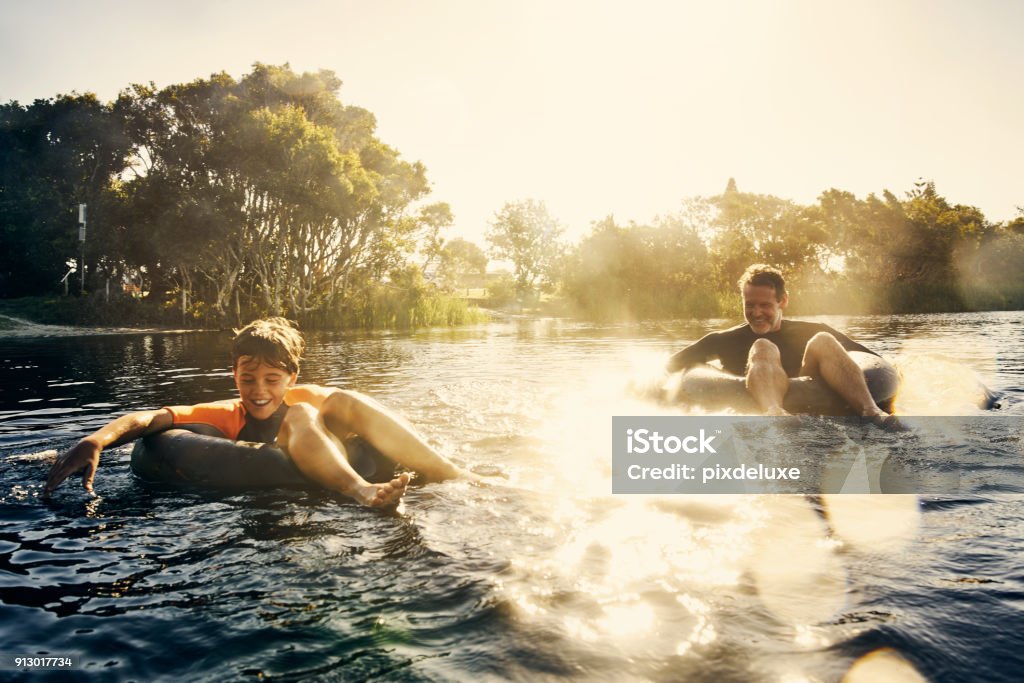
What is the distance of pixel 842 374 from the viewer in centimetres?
582

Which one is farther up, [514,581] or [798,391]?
[798,391]

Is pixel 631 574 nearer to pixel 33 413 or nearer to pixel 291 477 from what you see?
pixel 291 477

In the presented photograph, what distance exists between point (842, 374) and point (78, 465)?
238 inches

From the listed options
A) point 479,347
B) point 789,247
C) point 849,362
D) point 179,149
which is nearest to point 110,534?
point 849,362

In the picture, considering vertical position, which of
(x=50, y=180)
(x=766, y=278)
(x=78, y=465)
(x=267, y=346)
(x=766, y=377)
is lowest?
(x=78, y=465)

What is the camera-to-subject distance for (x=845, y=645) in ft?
6.90

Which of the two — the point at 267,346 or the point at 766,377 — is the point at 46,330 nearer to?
the point at 267,346

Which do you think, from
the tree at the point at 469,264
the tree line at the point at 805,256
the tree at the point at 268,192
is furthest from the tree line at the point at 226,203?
the tree at the point at 469,264

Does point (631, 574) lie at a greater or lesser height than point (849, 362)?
lesser

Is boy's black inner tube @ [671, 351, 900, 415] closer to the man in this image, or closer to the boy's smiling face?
the man

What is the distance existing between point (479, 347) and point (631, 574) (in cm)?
1370

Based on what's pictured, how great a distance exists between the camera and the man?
19.1 feet

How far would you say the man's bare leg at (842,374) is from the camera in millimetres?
5770

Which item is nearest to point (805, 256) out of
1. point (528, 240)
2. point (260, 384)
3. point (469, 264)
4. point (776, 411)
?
point (528, 240)
